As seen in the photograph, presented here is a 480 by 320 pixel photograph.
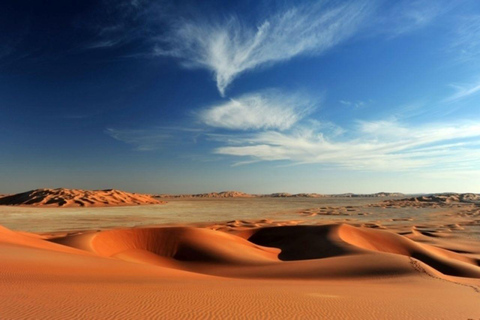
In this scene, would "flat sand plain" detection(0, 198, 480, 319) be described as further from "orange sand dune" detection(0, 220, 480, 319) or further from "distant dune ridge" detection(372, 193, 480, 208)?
"distant dune ridge" detection(372, 193, 480, 208)

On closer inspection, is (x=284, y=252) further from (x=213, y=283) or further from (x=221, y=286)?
(x=221, y=286)

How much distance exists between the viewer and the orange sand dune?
153 inches

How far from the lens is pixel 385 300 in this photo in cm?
483

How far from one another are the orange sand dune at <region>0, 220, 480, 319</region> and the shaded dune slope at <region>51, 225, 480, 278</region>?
5 centimetres

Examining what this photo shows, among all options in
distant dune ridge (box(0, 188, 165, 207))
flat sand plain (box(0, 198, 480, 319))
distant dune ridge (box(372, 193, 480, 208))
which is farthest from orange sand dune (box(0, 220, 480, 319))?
distant dune ridge (box(372, 193, 480, 208))

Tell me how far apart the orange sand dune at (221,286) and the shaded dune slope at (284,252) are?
0.05 metres

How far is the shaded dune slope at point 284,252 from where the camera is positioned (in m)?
8.34

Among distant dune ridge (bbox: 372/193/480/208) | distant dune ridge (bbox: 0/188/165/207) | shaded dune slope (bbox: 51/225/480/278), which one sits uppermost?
distant dune ridge (bbox: 0/188/165/207)

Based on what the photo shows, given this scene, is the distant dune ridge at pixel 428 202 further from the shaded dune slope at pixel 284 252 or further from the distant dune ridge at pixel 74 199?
the distant dune ridge at pixel 74 199

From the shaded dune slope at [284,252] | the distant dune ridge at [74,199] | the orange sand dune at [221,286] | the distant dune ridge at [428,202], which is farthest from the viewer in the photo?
the distant dune ridge at [428,202]

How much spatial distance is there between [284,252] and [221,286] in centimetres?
848

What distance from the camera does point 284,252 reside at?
44.1 ft

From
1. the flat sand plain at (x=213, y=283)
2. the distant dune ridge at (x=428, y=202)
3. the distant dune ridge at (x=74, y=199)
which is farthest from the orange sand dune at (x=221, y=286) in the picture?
the distant dune ridge at (x=428, y=202)

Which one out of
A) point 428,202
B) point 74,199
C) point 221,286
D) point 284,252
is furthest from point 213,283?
point 428,202
